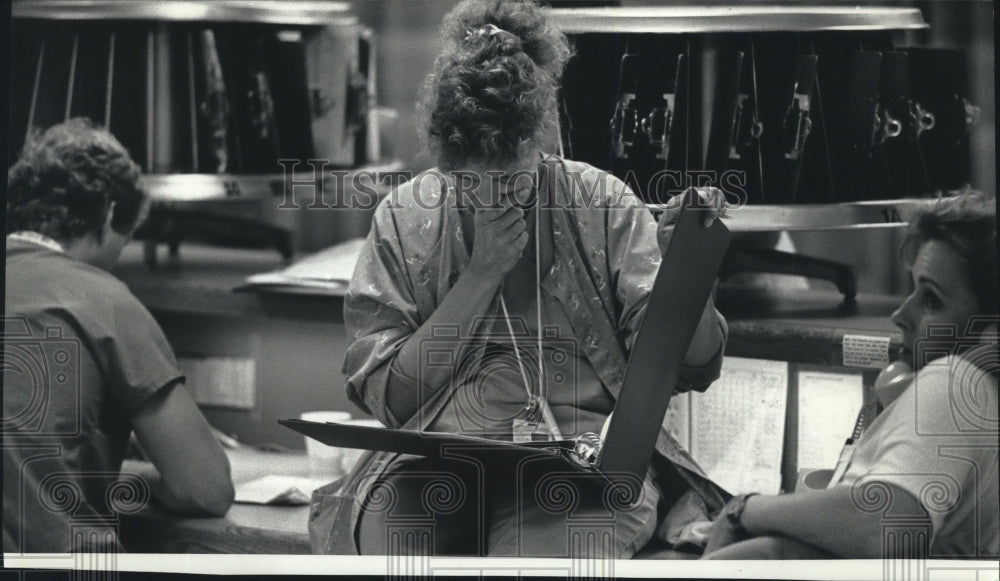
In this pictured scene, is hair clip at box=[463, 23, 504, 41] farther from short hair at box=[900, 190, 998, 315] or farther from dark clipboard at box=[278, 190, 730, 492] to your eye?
short hair at box=[900, 190, 998, 315]

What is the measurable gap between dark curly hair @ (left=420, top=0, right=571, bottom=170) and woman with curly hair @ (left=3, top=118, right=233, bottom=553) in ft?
2.07

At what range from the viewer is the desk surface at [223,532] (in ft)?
7.07

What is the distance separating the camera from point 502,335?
6.62ft

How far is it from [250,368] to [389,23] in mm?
924

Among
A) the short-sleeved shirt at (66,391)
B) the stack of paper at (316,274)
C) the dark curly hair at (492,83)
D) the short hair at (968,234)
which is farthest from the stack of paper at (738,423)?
the short-sleeved shirt at (66,391)

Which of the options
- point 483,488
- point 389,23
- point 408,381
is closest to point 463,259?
point 408,381

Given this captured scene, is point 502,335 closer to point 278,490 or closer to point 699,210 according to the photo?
point 699,210

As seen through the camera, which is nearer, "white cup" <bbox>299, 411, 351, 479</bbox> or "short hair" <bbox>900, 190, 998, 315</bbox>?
"short hair" <bbox>900, 190, 998, 315</bbox>

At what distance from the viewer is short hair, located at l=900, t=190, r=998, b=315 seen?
1932 millimetres

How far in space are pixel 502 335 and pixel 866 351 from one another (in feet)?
1.88

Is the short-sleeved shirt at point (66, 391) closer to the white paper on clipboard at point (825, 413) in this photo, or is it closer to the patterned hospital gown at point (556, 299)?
the patterned hospital gown at point (556, 299)

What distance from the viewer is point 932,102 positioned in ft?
6.68

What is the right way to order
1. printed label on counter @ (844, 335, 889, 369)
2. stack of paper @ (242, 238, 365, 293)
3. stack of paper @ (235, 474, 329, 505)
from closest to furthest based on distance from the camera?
printed label on counter @ (844, 335, 889, 369) → stack of paper @ (235, 474, 329, 505) → stack of paper @ (242, 238, 365, 293)

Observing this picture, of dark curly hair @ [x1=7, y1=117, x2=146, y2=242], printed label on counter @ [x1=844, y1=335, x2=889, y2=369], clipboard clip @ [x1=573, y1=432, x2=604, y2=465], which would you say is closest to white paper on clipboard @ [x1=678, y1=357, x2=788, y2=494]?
printed label on counter @ [x1=844, y1=335, x2=889, y2=369]
